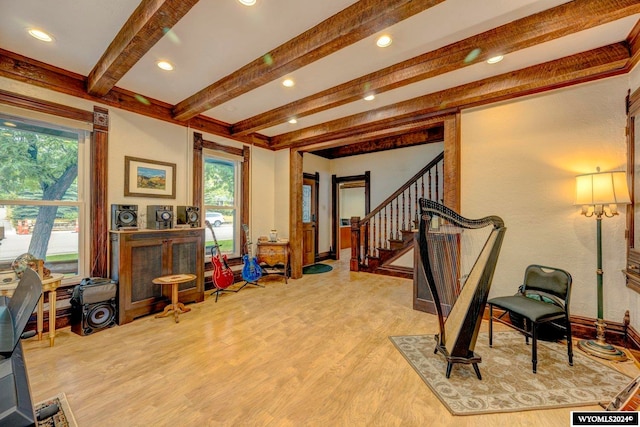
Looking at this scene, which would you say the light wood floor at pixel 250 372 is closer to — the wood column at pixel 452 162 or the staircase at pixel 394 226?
the wood column at pixel 452 162

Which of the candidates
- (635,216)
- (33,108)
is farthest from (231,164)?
(635,216)

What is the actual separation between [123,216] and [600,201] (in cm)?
505

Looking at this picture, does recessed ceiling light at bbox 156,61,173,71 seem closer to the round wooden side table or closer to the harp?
the round wooden side table

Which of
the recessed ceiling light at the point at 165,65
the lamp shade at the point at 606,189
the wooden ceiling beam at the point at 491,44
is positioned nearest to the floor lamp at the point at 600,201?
the lamp shade at the point at 606,189

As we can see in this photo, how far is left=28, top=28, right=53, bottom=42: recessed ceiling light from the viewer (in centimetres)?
224

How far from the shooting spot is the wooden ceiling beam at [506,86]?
8.05 feet

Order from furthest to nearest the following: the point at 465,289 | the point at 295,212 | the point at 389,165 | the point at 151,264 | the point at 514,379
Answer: the point at 389,165 < the point at 295,212 < the point at 151,264 < the point at 465,289 < the point at 514,379

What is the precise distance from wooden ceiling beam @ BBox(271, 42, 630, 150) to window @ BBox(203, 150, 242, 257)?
204cm

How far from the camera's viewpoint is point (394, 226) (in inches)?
224

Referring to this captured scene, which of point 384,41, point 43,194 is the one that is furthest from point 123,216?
point 384,41

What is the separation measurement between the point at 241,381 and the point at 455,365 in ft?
5.86

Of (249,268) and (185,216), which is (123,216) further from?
(249,268)

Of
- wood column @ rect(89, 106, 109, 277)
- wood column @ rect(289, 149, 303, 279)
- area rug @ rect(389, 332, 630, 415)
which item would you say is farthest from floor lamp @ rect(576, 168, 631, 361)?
wood column @ rect(89, 106, 109, 277)

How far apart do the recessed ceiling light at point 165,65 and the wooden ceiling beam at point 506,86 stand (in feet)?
7.95
